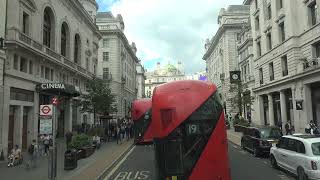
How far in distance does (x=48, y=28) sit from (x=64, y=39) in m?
5.42

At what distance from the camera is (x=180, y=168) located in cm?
1067

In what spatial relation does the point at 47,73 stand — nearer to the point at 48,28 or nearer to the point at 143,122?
the point at 48,28

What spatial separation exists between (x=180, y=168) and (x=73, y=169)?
920 centimetres

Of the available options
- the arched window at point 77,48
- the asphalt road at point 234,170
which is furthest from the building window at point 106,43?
the asphalt road at point 234,170

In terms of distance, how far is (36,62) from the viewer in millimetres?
32031

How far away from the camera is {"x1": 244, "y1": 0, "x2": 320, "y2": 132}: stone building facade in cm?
3534

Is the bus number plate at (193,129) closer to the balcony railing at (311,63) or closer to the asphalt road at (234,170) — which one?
the asphalt road at (234,170)

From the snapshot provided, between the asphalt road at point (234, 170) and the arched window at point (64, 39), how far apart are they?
23.1 m

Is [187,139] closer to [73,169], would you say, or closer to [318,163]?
[318,163]

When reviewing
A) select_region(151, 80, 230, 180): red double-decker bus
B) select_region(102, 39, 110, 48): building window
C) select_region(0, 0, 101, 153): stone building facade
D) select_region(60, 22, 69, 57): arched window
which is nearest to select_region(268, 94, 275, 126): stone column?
select_region(0, 0, 101, 153): stone building facade

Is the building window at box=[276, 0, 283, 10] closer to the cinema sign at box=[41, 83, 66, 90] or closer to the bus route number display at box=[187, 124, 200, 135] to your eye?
the cinema sign at box=[41, 83, 66, 90]

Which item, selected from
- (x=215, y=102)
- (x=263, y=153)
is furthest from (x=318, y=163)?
(x=263, y=153)

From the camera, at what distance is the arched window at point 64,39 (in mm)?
42281

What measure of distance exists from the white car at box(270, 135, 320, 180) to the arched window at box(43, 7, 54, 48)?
87.5 feet
